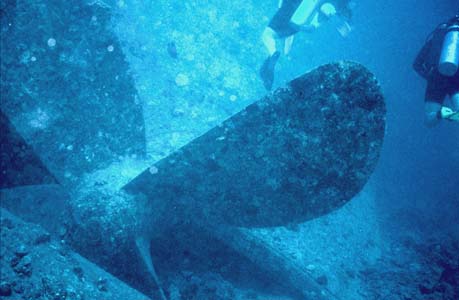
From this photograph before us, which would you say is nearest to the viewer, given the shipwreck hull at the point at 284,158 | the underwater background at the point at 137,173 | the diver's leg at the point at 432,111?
the shipwreck hull at the point at 284,158

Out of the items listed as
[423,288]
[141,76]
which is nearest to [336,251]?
[423,288]

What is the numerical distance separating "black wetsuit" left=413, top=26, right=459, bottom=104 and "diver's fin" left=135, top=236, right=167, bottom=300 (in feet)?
21.2

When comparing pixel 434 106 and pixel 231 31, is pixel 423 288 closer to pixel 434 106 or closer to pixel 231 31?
pixel 434 106

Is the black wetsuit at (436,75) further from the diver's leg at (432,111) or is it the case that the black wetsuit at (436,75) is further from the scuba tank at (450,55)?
the scuba tank at (450,55)

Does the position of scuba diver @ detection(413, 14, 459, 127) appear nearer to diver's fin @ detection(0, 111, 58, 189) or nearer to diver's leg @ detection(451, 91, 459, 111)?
diver's leg @ detection(451, 91, 459, 111)

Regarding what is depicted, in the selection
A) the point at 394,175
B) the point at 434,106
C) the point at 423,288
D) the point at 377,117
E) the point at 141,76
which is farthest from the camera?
the point at 394,175

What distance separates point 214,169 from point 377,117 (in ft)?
4.57

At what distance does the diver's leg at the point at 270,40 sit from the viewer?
8456 mm

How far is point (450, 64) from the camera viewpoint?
5641 millimetres

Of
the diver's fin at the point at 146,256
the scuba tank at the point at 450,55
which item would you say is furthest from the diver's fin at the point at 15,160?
the scuba tank at the point at 450,55

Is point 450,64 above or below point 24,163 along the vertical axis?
above

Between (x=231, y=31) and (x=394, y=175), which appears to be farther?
(x=394, y=175)

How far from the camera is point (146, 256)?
107 inches

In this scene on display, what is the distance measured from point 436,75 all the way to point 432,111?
741 mm
